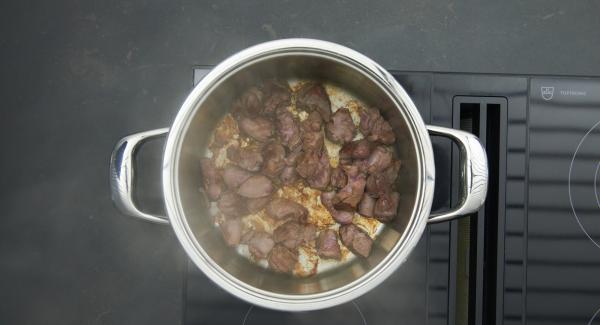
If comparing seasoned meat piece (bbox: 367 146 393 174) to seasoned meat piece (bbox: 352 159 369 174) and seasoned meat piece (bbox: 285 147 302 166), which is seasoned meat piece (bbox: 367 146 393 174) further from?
seasoned meat piece (bbox: 285 147 302 166)

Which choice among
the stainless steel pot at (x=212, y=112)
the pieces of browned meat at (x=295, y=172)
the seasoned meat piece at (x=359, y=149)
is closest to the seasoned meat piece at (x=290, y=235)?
the pieces of browned meat at (x=295, y=172)

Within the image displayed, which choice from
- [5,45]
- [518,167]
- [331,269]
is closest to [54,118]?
[5,45]

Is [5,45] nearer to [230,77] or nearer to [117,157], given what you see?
[117,157]

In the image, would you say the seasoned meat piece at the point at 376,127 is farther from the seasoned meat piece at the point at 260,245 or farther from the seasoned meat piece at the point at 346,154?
the seasoned meat piece at the point at 260,245

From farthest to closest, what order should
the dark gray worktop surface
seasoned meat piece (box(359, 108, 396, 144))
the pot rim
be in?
the dark gray worktop surface < seasoned meat piece (box(359, 108, 396, 144)) < the pot rim

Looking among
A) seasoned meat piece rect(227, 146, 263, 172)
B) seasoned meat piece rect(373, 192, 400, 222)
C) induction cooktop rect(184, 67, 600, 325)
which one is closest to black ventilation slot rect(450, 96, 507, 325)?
induction cooktop rect(184, 67, 600, 325)

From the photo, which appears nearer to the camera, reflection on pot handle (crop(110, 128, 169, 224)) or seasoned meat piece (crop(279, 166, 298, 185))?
reflection on pot handle (crop(110, 128, 169, 224))
